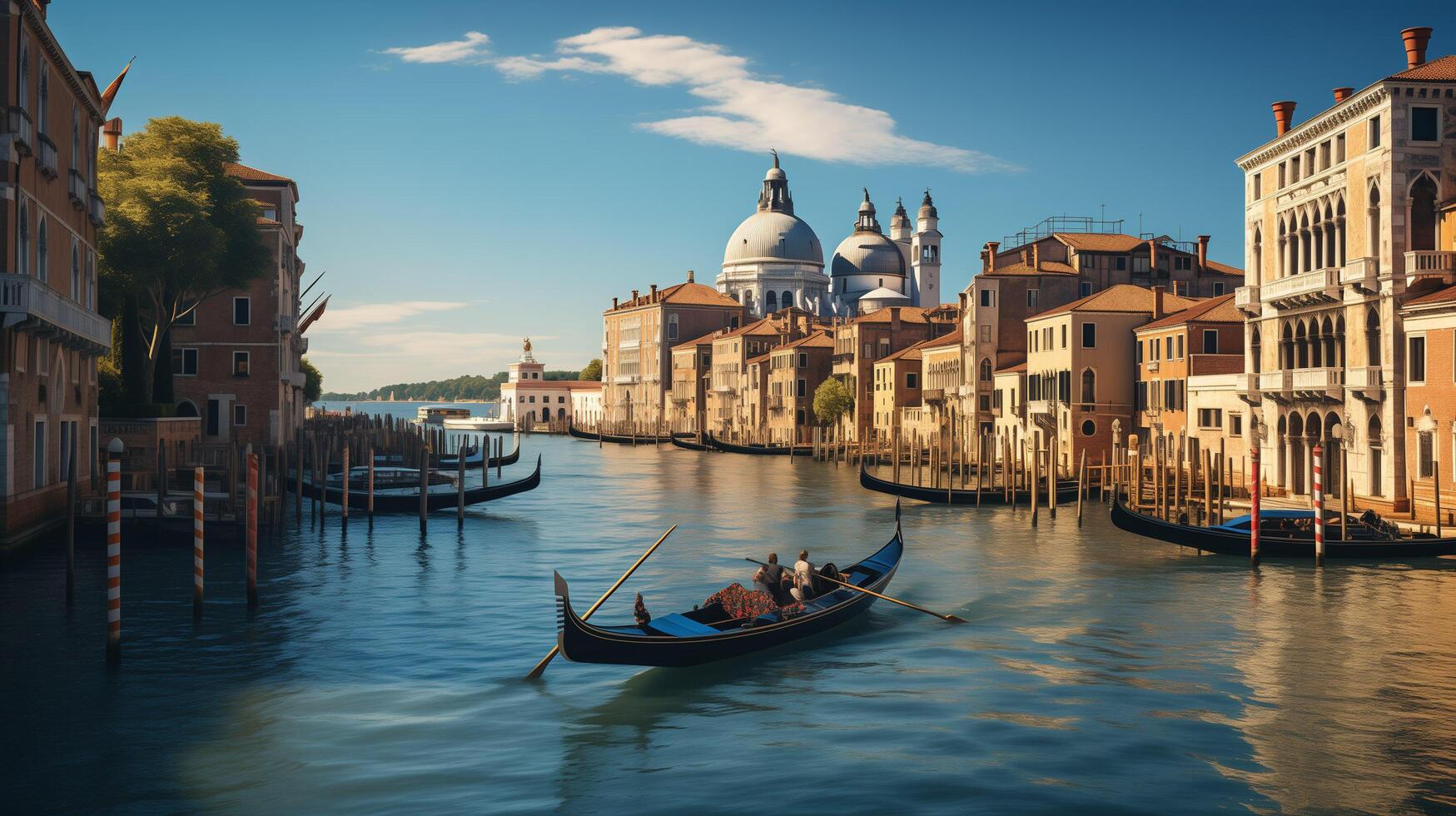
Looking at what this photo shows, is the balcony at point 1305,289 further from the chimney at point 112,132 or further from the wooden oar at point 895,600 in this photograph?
the chimney at point 112,132

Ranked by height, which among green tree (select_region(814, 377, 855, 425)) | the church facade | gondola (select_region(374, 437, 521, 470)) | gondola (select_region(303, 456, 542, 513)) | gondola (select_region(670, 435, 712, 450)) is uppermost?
the church facade

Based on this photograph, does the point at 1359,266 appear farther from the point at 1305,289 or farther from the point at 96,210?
the point at 96,210

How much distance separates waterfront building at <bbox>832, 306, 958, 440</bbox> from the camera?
58969 millimetres

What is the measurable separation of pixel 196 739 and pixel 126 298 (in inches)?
899

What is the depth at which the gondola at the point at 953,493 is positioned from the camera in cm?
3112

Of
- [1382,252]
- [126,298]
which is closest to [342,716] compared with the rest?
[1382,252]

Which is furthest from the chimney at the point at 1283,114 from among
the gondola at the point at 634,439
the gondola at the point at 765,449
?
the gondola at the point at 634,439

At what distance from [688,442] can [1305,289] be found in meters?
48.7

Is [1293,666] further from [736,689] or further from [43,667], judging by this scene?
[43,667]

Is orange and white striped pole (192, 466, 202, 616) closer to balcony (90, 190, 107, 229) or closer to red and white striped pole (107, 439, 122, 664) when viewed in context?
red and white striped pole (107, 439, 122, 664)

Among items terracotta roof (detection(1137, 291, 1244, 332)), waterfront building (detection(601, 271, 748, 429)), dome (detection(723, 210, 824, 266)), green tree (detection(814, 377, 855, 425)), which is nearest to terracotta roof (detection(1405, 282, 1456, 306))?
terracotta roof (detection(1137, 291, 1244, 332))

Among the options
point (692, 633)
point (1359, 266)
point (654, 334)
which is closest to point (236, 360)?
point (692, 633)

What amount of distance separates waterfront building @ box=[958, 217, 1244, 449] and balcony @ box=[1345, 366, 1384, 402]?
19.9 metres

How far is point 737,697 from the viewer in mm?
12023
